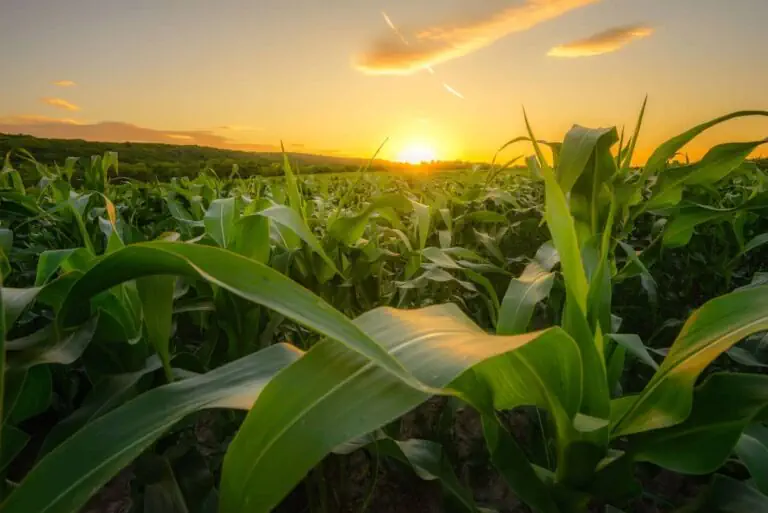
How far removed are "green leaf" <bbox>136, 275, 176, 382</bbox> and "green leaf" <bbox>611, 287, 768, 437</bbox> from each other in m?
0.60

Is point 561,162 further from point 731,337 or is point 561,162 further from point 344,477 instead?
point 344,477

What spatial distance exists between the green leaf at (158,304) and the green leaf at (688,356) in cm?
60

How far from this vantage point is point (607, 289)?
0.87m

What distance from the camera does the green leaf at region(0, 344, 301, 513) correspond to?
0.43 meters

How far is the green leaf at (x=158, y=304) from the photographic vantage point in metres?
0.76

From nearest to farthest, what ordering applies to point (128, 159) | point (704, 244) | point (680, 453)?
point (680, 453) → point (704, 244) → point (128, 159)

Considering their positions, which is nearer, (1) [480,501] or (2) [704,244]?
(1) [480,501]

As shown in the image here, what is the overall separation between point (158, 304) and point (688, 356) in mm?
664

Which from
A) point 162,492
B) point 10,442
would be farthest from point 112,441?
point 162,492

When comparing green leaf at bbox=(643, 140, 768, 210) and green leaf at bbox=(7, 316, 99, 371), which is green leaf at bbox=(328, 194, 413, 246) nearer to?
green leaf at bbox=(643, 140, 768, 210)

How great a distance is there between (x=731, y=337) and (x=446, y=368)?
1.13ft

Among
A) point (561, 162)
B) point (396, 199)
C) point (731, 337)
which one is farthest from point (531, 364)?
point (396, 199)

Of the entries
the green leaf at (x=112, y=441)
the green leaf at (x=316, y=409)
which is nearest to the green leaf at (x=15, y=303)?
the green leaf at (x=112, y=441)

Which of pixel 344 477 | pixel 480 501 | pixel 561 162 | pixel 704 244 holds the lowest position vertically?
pixel 480 501
